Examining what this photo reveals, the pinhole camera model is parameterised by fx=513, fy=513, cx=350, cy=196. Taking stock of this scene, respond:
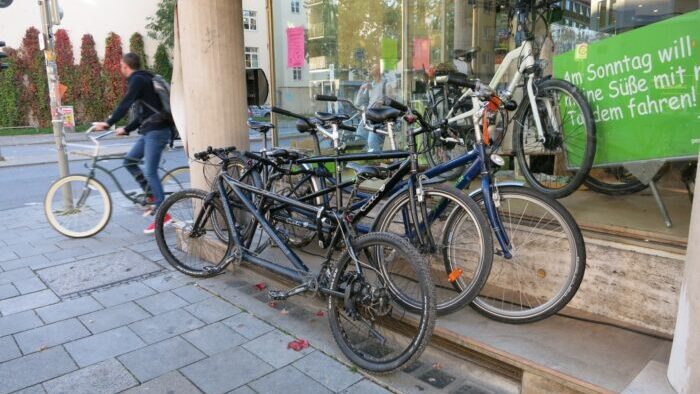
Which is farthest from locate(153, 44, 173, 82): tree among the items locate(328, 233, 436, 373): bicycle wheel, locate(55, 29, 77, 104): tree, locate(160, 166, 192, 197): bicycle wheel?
locate(328, 233, 436, 373): bicycle wheel

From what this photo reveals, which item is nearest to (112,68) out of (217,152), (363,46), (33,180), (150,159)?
(33,180)

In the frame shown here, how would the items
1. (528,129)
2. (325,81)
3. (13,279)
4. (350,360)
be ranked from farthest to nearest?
(325,81) → (13,279) → (528,129) → (350,360)

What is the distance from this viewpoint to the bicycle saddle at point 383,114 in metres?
3.33

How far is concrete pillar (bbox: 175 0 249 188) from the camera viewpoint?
15.7 feet

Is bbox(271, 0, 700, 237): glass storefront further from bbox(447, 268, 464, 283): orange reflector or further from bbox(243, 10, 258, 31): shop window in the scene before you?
bbox(243, 10, 258, 31): shop window

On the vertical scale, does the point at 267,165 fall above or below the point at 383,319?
above

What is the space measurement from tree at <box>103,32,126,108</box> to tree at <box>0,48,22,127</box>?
4097 mm

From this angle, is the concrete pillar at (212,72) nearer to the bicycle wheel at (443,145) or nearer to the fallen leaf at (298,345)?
the bicycle wheel at (443,145)

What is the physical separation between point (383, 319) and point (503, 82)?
250 cm

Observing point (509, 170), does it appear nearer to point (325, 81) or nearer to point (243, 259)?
point (243, 259)

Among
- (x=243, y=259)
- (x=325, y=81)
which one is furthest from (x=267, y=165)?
(x=325, y=81)

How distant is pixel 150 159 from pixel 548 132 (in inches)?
167

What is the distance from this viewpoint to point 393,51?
7105mm

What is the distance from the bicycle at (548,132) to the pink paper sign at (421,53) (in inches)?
112
